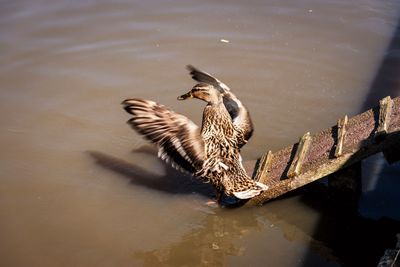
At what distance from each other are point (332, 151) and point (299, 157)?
29cm

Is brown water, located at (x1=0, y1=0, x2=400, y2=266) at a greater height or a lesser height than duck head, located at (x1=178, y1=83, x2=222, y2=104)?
lesser

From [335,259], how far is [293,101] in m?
2.50

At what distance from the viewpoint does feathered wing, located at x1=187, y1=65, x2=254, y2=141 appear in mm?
4836

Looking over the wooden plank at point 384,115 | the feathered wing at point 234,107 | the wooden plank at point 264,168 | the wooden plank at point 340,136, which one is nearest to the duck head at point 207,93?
the feathered wing at point 234,107

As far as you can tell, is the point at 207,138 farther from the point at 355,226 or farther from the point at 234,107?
the point at 355,226

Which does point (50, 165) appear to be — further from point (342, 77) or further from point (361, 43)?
point (361, 43)

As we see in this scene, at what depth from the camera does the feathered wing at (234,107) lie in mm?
4836

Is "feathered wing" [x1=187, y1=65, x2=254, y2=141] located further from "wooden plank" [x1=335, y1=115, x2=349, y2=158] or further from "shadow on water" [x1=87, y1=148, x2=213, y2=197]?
"wooden plank" [x1=335, y1=115, x2=349, y2=158]

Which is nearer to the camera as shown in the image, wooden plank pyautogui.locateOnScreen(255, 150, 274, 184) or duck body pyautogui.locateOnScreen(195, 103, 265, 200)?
duck body pyautogui.locateOnScreen(195, 103, 265, 200)

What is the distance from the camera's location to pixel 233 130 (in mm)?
4703

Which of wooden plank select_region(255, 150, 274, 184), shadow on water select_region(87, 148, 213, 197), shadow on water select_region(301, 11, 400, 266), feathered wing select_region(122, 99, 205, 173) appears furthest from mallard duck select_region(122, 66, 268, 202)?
shadow on water select_region(301, 11, 400, 266)

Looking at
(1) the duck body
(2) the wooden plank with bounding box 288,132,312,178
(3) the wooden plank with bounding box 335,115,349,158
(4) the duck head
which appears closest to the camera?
(3) the wooden plank with bounding box 335,115,349,158

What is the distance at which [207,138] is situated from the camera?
4547 millimetres

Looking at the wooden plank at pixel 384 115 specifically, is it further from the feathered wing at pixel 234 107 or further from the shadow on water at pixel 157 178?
the shadow on water at pixel 157 178
